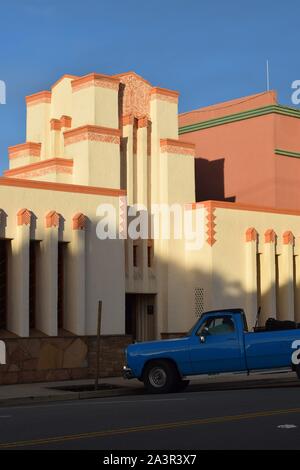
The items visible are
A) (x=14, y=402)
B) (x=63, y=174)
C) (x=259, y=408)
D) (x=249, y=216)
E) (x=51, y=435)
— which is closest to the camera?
(x=51, y=435)

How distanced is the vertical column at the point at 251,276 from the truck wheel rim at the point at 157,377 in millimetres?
10384

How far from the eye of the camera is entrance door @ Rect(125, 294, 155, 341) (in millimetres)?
32469

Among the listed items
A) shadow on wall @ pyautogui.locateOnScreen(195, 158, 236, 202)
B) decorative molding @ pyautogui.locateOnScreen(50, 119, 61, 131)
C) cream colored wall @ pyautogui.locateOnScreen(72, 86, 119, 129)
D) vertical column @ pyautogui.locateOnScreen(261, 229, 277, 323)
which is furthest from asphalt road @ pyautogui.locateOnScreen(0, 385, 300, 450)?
shadow on wall @ pyautogui.locateOnScreen(195, 158, 236, 202)

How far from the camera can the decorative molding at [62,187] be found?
88.8ft

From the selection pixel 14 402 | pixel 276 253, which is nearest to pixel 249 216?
pixel 276 253

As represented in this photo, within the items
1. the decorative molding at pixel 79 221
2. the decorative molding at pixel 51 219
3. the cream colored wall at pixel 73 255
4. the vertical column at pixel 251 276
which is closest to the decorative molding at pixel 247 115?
the vertical column at pixel 251 276

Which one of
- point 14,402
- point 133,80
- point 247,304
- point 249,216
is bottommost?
point 14,402

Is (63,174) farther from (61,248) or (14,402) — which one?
(14,402)

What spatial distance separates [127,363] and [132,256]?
28.1 ft

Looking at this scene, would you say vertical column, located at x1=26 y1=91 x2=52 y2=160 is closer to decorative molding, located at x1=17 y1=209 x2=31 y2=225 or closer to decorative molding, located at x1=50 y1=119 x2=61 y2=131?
decorative molding, located at x1=50 y1=119 x2=61 y2=131

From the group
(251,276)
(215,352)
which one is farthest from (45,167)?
(215,352)

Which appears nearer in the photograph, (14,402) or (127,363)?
(14,402)

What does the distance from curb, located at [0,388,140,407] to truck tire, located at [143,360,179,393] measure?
3.07ft

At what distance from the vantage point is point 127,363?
76.2 feet
